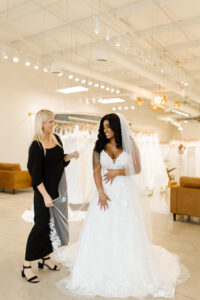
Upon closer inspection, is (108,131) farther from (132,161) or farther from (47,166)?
(47,166)

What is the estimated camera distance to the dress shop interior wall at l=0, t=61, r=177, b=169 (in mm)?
8625

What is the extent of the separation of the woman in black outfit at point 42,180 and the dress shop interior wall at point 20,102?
6.28m

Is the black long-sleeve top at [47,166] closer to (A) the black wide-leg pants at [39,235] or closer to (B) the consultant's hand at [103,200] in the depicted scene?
(A) the black wide-leg pants at [39,235]

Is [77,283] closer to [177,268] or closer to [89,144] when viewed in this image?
[177,268]

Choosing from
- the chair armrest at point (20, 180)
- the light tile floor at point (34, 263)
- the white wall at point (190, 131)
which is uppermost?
the white wall at point (190, 131)

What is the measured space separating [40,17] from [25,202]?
425 cm

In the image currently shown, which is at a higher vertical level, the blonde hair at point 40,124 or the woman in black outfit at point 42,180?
the blonde hair at point 40,124

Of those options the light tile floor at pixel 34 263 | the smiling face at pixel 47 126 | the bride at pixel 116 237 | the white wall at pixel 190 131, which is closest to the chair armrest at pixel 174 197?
the light tile floor at pixel 34 263

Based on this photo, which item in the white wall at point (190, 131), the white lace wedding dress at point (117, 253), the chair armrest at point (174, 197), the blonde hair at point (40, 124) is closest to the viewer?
the white lace wedding dress at point (117, 253)

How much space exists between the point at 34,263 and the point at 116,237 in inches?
44.8

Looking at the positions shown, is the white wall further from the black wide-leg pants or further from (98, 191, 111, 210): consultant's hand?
the black wide-leg pants

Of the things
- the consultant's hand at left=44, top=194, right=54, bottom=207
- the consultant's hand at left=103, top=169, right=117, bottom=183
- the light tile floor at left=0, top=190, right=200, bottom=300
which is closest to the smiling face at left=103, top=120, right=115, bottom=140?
the consultant's hand at left=103, top=169, right=117, bottom=183

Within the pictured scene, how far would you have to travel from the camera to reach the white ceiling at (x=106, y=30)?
5.75 m

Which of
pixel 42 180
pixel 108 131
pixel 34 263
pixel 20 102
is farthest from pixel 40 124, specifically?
pixel 20 102
